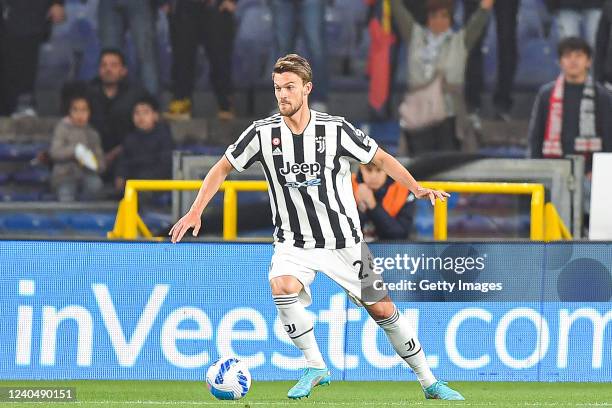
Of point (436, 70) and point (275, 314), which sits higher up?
point (436, 70)

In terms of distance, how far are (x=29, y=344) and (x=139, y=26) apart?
18.9 ft

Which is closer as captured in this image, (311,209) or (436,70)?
(311,209)

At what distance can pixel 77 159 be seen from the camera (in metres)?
14.6

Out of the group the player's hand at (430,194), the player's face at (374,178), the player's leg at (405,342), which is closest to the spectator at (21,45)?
the player's face at (374,178)

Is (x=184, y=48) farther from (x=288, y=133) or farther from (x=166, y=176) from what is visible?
(x=288, y=133)

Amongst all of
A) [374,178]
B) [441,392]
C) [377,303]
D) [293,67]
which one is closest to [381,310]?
[377,303]

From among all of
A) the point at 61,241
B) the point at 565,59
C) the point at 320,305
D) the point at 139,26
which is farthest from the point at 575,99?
the point at 61,241

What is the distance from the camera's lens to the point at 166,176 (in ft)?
47.0

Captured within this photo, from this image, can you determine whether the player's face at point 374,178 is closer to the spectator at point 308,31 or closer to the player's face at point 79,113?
the spectator at point 308,31

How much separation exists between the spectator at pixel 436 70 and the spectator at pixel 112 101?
2641 mm

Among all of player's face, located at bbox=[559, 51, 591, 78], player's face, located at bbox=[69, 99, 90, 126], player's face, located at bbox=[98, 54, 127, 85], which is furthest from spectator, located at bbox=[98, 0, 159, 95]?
player's face, located at bbox=[559, 51, 591, 78]

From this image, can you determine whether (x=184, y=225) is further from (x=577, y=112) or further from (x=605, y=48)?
(x=605, y=48)

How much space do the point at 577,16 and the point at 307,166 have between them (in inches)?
286

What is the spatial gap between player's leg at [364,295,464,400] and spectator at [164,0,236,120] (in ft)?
22.6
